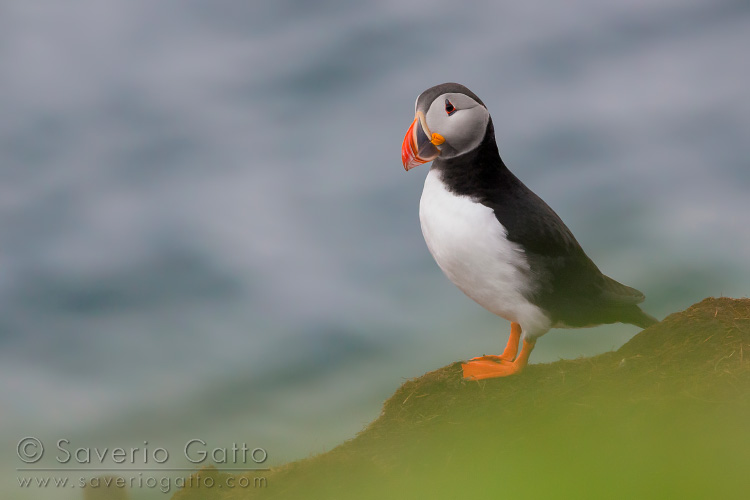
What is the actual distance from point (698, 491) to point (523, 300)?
4.07 m

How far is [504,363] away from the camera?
6.32m

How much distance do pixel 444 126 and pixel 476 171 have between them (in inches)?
18.6

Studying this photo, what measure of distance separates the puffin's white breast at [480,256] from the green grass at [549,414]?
25.3 inches

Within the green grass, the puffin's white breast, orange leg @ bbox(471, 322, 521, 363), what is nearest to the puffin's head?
the puffin's white breast

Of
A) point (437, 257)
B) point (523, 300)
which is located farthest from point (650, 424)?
point (437, 257)

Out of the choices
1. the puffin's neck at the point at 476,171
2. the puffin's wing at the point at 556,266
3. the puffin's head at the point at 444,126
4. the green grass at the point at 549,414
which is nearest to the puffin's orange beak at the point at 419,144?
the puffin's head at the point at 444,126

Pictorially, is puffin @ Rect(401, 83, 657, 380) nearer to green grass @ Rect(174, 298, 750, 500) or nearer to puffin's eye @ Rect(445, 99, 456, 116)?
puffin's eye @ Rect(445, 99, 456, 116)

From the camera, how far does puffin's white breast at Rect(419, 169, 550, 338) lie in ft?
18.7

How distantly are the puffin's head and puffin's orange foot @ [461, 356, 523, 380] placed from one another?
1.92 meters

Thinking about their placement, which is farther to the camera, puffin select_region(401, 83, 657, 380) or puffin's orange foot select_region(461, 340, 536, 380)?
puffin's orange foot select_region(461, 340, 536, 380)

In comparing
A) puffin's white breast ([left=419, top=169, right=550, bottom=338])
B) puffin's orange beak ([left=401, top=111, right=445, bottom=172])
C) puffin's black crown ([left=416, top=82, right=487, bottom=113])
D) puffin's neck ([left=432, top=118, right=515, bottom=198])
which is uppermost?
puffin's black crown ([left=416, top=82, right=487, bottom=113])

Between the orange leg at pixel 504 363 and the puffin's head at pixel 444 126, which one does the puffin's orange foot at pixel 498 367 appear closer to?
the orange leg at pixel 504 363

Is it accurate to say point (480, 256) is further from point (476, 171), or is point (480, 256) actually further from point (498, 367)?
point (498, 367)

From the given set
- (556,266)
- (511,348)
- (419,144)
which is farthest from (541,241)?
(419,144)
